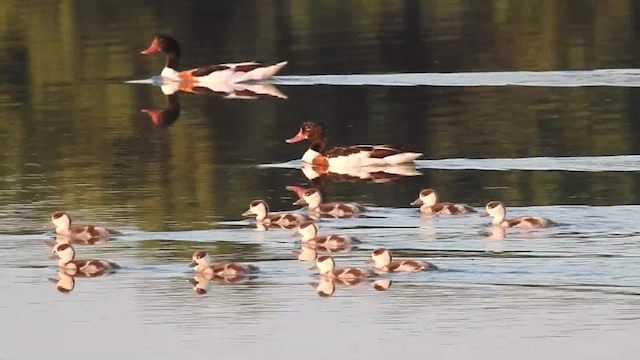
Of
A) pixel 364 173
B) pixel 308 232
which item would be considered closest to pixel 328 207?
pixel 308 232

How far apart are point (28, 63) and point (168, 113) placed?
7740 mm

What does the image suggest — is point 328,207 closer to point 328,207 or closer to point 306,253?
point 328,207

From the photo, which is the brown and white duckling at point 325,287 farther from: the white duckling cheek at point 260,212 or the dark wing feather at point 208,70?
the dark wing feather at point 208,70

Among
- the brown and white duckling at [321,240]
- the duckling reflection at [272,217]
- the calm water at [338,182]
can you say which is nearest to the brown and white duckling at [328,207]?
the calm water at [338,182]

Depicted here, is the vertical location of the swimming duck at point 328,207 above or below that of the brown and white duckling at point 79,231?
above

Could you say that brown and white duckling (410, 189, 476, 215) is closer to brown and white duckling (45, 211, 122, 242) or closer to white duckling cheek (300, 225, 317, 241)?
white duckling cheek (300, 225, 317, 241)

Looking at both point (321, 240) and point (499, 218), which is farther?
point (499, 218)

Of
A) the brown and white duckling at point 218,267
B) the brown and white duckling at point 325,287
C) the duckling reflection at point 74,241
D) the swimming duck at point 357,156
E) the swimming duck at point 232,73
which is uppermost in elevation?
the swimming duck at point 232,73

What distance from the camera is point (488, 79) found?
1305 inches

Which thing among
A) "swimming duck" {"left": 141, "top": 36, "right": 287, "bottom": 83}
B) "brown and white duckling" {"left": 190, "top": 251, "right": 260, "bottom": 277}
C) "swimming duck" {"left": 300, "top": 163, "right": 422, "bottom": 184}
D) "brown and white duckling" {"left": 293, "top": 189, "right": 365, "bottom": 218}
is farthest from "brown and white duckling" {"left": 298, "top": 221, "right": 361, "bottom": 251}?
"swimming duck" {"left": 141, "top": 36, "right": 287, "bottom": 83}

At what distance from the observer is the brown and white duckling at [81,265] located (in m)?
18.2

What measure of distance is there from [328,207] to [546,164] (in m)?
3.92

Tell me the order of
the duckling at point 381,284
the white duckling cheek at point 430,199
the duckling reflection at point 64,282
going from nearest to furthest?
the duckling at point 381,284
the duckling reflection at point 64,282
the white duckling cheek at point 430,199

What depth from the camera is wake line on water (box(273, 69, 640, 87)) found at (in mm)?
32125
